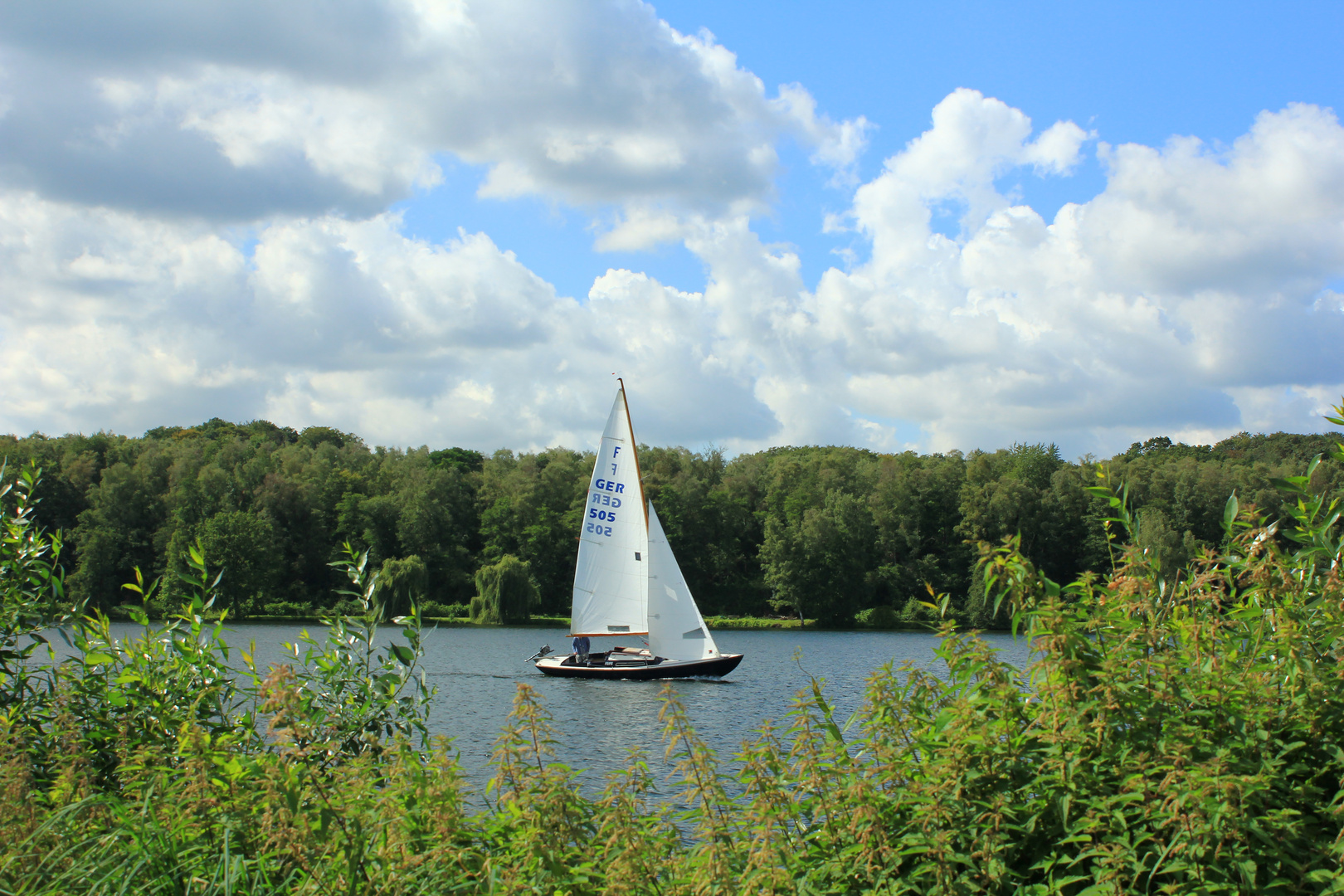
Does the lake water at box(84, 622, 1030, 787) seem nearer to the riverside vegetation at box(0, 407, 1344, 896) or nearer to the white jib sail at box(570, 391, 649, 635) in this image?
the riverside vegetation at box(0, 407, 1344, 896)

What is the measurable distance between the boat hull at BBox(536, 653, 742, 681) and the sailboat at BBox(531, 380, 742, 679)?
4 centimetres

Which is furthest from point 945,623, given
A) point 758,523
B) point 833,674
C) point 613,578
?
point 758,523

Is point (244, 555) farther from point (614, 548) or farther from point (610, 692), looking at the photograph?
point (610, 692)

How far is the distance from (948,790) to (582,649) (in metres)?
30.2

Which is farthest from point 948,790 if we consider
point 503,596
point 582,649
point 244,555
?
point 244,555

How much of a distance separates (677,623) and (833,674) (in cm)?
623

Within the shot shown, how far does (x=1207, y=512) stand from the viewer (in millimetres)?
67438

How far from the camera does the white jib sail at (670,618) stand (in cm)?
3266

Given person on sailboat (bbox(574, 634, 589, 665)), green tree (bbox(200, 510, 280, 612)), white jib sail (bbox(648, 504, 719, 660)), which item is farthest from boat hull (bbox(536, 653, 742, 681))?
green tree (bbox(200, 510, 280, 612))

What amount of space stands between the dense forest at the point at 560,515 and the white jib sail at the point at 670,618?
114 ft

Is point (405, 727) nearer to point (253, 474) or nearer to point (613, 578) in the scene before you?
point (613, 578)

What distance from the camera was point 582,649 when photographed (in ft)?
108

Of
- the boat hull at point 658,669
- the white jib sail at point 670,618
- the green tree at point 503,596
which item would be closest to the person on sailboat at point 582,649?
the boat hull at point 658,669

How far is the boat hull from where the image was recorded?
105ft
